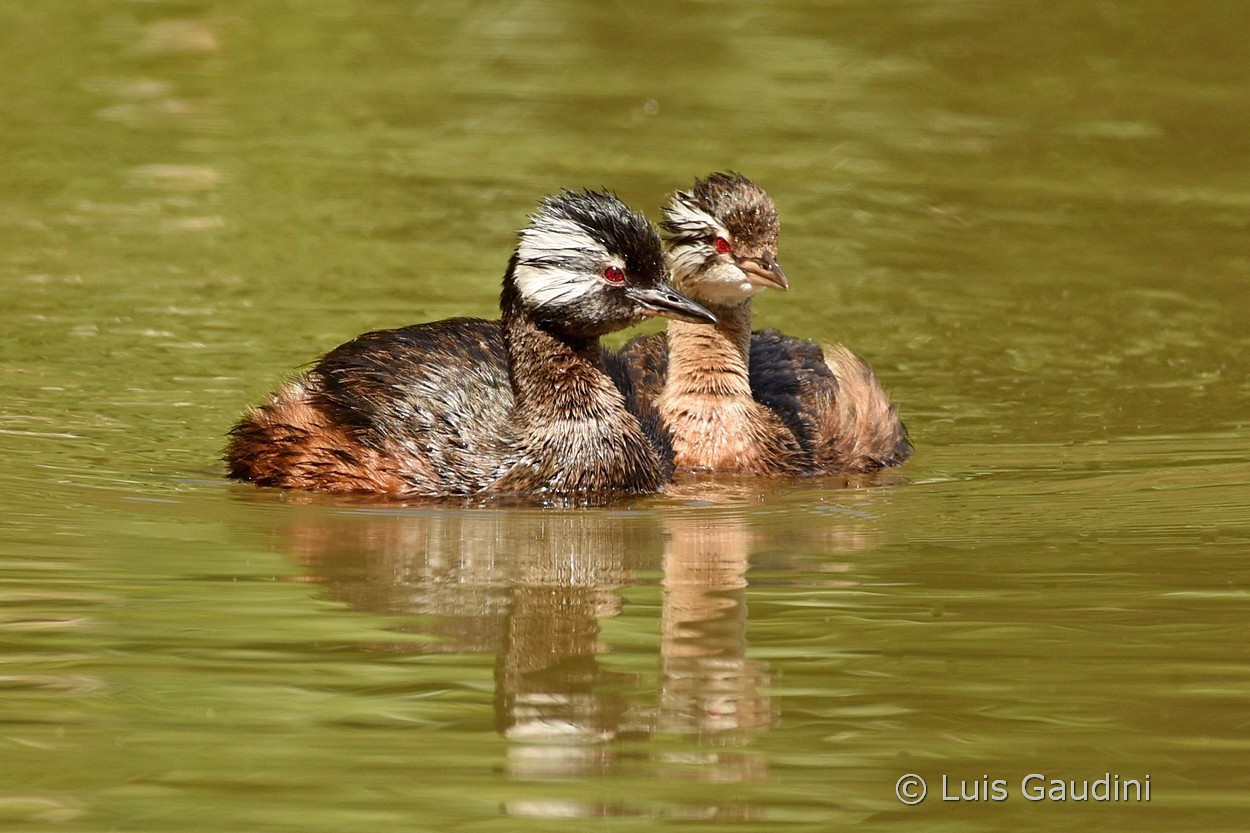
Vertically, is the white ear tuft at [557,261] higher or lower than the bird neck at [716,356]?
higher

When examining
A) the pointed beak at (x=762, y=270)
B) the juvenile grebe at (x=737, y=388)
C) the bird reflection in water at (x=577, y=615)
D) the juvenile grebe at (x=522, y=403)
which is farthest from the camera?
the juvenile grebe at (x=737, y=388)

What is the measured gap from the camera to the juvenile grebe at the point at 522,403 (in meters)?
9.85

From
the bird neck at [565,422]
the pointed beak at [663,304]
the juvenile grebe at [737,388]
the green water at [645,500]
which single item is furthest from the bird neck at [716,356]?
the pointed beak at [663,304]

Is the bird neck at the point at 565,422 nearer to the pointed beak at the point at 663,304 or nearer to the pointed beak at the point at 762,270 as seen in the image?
the pointed beak at the point at 663,304

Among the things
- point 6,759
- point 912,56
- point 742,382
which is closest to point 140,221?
point 742,382

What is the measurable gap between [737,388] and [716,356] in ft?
0.66

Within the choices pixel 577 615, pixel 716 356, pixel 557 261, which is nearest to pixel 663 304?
pixel 557 261

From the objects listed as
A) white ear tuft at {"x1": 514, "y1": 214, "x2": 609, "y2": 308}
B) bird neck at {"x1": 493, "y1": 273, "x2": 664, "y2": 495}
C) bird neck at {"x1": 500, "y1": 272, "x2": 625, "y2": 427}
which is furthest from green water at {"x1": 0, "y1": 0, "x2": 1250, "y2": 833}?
white ear tuft at {"x1": 514, "y1": 214, "x2": 609, "y2": 308}

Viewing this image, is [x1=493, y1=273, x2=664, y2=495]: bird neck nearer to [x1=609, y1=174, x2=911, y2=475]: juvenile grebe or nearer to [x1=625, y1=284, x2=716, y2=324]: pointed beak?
[x1=625, y1=284, x2=716, y2=324]: pointed beak

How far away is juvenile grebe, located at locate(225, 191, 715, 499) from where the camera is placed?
9852 mm

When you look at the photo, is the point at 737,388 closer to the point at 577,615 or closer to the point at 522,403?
the point at 522,403

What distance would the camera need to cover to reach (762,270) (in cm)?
1088

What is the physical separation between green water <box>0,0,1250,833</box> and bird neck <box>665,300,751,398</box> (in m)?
0.77

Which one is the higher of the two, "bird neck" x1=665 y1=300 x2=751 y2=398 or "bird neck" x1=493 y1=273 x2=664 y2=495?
"bird neck" x1=665 y1=300 x2=751 y2=398
